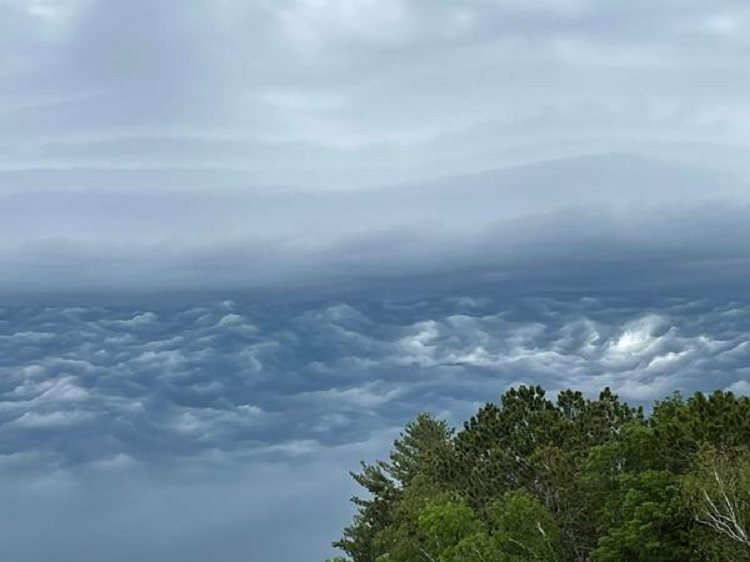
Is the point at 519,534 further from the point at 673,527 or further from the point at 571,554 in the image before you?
the point at 673,527

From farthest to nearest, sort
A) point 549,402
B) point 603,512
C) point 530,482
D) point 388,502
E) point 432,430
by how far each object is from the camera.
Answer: point 432,430
point 388,502
point 549,402
point 530,482
point 603,512

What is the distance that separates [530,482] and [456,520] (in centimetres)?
517

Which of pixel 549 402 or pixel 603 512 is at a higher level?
pixel 549 402

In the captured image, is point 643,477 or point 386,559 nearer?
point 643,477

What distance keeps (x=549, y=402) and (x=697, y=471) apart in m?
19.8

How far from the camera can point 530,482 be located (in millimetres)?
61656

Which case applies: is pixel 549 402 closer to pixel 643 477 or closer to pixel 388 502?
pixel 643 477

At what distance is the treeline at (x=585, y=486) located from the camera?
4869 cm

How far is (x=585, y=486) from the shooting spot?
57781 mm

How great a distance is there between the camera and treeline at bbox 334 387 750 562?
48.7 metres

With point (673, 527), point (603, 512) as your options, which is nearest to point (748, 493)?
point (673, 527)

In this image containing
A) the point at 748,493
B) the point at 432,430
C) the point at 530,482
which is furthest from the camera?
the point at 432,430

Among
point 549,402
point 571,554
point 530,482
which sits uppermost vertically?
point 549,402

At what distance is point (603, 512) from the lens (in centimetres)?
5641
